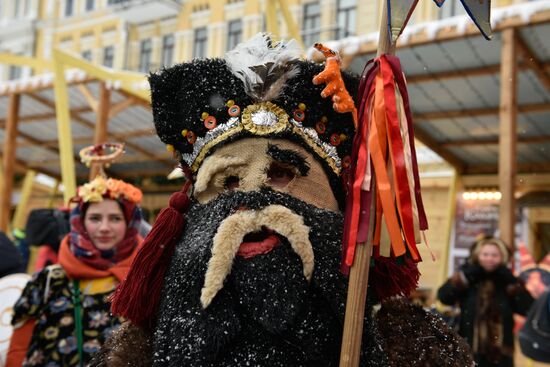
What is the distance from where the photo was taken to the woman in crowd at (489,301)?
4656 mm

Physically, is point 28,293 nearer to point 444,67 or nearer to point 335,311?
point 335,311

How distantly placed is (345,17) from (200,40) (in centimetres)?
479

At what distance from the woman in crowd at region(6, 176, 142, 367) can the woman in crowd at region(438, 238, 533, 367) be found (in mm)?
2351

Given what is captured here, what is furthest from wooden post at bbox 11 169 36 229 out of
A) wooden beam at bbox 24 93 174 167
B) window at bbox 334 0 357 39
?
window at bbox 334 0 357 39

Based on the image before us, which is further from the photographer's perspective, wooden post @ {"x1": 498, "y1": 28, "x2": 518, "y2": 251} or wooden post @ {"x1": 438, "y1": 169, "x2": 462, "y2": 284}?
wooden post @ {"x1": 438, "y1": 169, "x2": 462, "y2": 284}

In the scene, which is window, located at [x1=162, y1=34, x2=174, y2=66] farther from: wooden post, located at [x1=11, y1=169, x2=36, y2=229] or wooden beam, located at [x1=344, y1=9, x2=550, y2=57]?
wooden beam, located at [x1=344, y1=9, x2=550, y2=57]

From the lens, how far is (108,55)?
20297 mm

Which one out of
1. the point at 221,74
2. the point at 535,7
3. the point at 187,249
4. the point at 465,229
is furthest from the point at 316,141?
the point at 465,229

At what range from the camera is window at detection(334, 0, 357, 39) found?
14.5 meters

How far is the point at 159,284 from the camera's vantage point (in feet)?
6.41

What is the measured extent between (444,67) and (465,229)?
327cm

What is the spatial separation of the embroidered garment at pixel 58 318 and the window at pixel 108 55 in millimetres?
17360

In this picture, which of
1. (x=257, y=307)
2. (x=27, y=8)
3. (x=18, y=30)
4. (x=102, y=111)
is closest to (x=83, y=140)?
(x=102, y=111)

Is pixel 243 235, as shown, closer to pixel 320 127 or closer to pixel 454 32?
pixel 320 127
